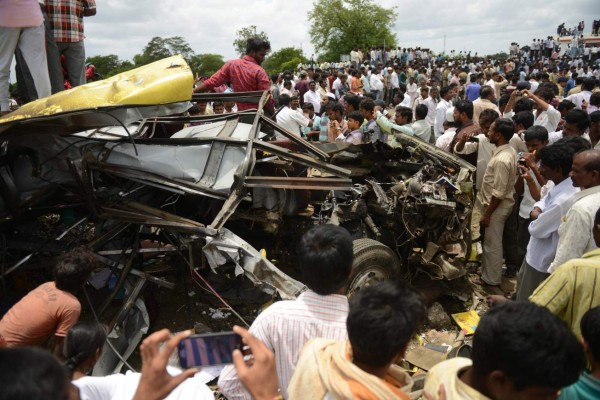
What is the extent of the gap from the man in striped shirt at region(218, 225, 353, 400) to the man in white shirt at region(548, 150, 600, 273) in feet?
4.87

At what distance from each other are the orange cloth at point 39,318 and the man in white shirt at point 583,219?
3.10 metres

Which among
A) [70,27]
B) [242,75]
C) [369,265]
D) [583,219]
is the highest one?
[70,27]

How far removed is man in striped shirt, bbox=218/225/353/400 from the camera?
6.31ft

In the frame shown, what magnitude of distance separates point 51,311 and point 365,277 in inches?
98.4

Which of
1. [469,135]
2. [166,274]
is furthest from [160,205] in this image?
[469,135]

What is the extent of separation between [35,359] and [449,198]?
3999 millimetres

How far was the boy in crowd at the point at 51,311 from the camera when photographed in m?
2.92

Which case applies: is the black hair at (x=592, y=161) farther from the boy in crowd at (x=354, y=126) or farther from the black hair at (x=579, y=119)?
the boy in crowd at (x=354, y=126)

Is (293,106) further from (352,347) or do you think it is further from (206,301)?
(352,347)

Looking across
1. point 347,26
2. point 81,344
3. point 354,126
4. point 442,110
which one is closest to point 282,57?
point 347,26

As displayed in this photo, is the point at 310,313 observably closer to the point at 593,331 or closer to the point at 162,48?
the point at 593,331

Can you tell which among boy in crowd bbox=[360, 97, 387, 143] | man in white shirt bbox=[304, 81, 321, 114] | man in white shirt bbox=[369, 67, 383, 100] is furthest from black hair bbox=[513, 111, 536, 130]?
man in white shirt bbox=[369, 67, 383, 100]

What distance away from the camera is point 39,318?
2928 mm

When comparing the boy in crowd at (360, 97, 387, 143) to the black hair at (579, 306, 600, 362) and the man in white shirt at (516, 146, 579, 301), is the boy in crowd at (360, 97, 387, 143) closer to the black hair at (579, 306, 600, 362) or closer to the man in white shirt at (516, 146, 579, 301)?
the man in white shirt at (516, 146, 579, 301)
